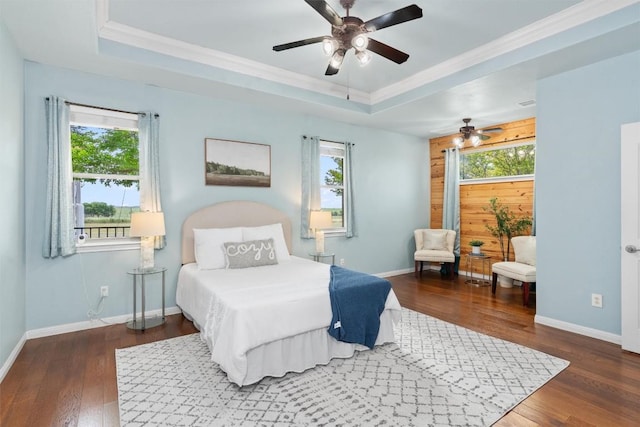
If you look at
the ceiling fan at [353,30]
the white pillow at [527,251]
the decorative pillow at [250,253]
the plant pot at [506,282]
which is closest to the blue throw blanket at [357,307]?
the decorative pillow at [250,253]

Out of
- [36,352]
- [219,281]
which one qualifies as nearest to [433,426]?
[219,281]

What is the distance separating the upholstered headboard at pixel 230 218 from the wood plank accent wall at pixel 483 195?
11.3 ft

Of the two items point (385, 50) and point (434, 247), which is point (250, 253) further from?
point (434, 247)

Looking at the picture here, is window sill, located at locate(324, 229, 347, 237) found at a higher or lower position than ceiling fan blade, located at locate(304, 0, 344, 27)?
lower

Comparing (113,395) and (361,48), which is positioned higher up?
(361,48)

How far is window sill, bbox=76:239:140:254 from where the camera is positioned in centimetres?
356

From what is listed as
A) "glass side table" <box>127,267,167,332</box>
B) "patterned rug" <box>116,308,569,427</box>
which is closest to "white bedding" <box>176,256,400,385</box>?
"patterned rug" <box>116,308,569,427</box>

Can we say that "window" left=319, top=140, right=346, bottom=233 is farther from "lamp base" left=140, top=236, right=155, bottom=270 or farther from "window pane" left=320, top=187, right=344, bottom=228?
"lamp base" left=140, top=236, right=155, bottom=270

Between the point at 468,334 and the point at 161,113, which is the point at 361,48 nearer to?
the point at 161,113

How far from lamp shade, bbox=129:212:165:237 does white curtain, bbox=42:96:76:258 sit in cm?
61

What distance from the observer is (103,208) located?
3.79 m

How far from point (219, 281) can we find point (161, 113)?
2212 millimetres

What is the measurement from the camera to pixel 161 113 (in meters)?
3.99

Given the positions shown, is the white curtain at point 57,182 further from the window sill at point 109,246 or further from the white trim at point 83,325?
the white trim at point 83,325
